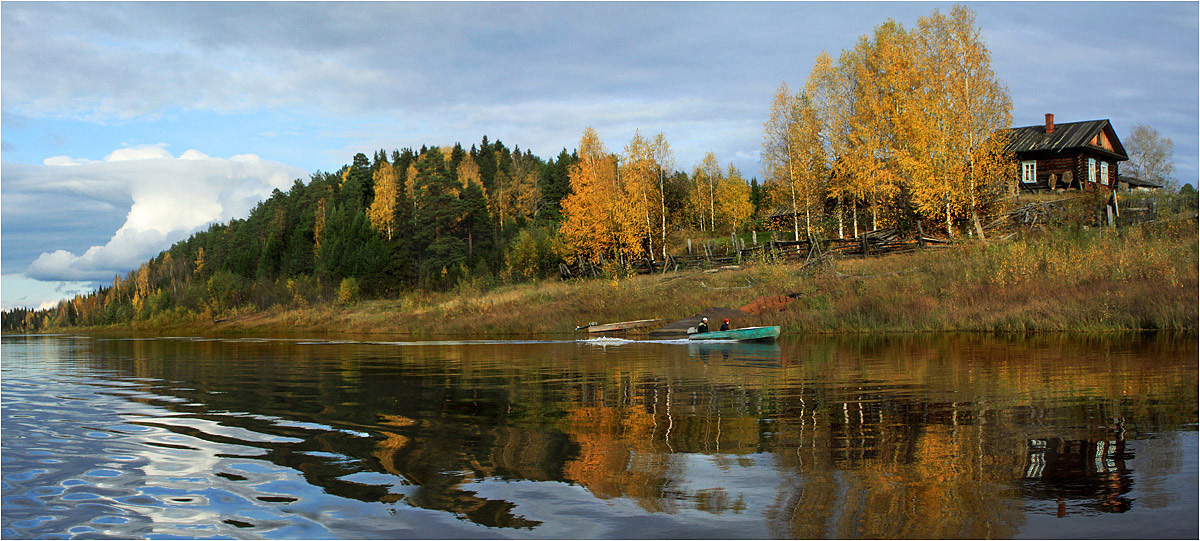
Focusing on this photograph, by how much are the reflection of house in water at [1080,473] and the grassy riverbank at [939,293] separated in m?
17.0

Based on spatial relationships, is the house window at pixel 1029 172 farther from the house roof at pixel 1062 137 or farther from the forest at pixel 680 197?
the forest at pixel 680 197

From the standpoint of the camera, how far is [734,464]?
7.02 meters

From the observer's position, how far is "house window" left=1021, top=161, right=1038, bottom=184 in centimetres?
5369

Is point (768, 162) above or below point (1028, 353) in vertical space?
above

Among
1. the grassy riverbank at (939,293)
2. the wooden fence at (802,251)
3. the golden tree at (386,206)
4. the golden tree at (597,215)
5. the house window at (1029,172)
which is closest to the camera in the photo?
the grassy riverbank at (939,293)

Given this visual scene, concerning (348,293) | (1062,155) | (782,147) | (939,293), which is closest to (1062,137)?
(1062,155)

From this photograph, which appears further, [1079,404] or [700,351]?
[700,351]

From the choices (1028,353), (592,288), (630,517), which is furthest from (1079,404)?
(592,288)

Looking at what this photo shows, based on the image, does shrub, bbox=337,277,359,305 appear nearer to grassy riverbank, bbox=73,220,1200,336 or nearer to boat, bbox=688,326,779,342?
grassy riverbank, bbox=73,220,1200,336

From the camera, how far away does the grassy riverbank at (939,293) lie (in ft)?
72.2

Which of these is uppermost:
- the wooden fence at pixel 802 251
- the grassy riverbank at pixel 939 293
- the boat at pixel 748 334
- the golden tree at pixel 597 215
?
the golden tree at pixel 597 215

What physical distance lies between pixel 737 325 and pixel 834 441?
2208 centimetres

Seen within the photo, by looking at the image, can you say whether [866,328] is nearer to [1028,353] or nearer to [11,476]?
[1028,353]

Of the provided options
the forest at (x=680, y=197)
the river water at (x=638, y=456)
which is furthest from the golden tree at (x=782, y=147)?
the river water at (x=638, y=456)
